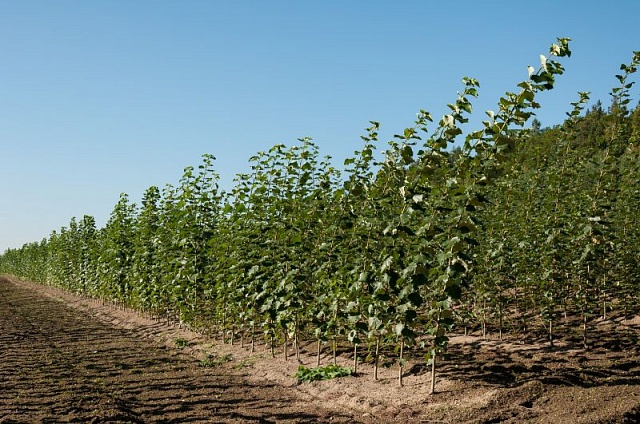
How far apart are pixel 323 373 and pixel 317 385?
0.34 meters

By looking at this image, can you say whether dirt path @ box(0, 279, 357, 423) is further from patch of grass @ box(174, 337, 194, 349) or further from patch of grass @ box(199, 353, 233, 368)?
patch of grass @ box(174, 337, 194, 349)

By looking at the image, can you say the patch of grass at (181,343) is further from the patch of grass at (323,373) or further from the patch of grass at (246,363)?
the patch of grass at (323,373)

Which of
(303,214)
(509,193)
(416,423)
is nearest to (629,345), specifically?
(509,193)

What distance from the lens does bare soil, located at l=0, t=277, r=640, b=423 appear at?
7398 millimetres

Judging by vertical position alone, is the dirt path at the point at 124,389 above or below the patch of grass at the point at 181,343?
below

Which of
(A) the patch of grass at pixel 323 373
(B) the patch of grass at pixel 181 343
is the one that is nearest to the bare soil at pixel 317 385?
(A) the patch of grass at pixel 323 373

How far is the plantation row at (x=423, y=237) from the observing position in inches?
301

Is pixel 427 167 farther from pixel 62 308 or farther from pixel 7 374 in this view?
pixel 62 308

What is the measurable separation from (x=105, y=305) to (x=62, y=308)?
84.5 inches

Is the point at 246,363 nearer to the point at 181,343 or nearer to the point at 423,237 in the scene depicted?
the point at 181,343


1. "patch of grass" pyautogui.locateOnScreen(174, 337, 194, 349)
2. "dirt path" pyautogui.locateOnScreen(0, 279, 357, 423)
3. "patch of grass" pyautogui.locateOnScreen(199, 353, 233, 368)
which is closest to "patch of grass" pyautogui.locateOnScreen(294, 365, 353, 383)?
"dirt path" pyautogui.locateOnScreen(0, 279, 357, 423)

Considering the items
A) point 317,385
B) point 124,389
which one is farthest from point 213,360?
point 317,385

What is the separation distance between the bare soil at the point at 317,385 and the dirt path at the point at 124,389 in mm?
21

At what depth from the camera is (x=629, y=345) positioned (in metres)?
11.0
